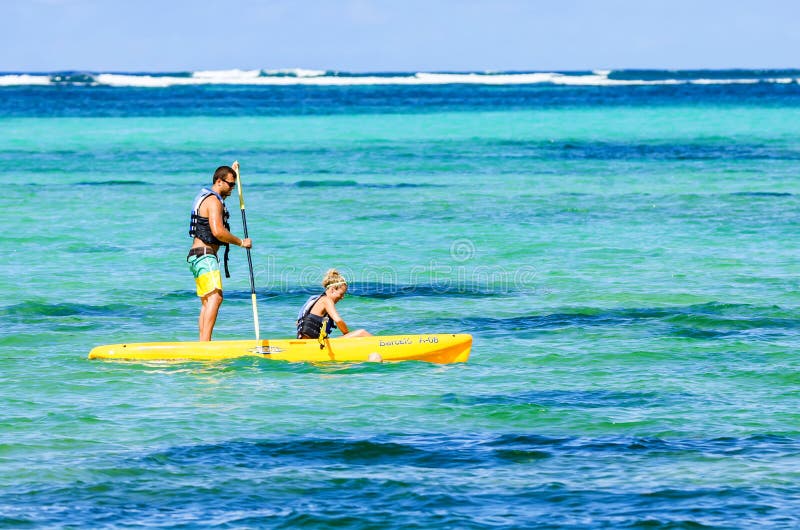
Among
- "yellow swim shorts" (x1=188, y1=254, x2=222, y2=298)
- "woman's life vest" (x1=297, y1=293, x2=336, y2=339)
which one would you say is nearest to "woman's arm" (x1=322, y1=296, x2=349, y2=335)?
"woman's life vest" (x1=297, y1=293, x2=336, y2=339)

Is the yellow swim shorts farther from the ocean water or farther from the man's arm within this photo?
the ocean water

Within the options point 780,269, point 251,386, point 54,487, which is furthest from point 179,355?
point 780,269

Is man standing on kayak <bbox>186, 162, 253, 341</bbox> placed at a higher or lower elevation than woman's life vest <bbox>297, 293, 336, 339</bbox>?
higher

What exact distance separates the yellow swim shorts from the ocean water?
88 centimetres

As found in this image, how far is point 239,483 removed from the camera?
9797 millimetres

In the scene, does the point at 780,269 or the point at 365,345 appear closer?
the point at 365,345

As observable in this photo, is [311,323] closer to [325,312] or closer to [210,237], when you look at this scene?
[325,312]

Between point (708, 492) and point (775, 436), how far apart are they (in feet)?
5.67

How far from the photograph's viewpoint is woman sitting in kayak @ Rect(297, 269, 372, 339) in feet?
43.3

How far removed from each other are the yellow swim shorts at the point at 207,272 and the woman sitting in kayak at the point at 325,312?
970 millimetres

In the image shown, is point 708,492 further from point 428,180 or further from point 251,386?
point 428,180

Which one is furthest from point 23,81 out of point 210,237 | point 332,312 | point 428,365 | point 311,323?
point 332,312

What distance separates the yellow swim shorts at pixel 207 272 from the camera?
1331 cm

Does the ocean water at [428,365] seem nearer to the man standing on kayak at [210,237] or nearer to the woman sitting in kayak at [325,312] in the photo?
the woman sitting in kayak at [325,312]
